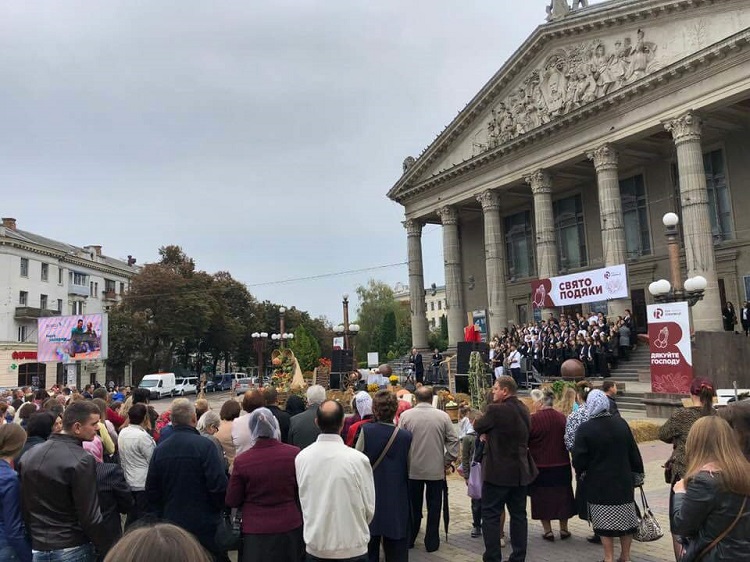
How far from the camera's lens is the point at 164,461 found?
4992 mm

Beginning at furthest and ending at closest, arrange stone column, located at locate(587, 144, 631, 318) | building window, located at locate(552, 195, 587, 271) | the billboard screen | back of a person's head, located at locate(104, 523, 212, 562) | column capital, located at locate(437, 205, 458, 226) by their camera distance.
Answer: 1. column capital, located at locate(437, 205, 458, 226)
2. the billboard screen
3. building window, located at locate(552, 195, 587, 271)
4. stone column, located at locate(587, 144, 631, 318)
5. back of a person's head, located at locate(104, 523, 212, 562)

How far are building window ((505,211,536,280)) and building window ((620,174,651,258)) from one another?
7246mm

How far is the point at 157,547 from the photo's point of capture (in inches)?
61.6

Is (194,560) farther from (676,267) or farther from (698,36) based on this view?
(698,36)

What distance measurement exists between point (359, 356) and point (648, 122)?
47.5 metres

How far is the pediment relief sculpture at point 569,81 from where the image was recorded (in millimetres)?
27984

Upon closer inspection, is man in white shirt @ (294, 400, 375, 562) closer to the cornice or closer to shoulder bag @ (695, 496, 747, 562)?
shoulder bag @ (695, 496, 747, 562)

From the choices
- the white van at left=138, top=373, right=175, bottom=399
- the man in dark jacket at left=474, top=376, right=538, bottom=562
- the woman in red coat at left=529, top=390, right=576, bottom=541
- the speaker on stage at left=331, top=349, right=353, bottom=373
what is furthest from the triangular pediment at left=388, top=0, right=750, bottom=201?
the white van at left=138, top=373, right=175, bottom=399

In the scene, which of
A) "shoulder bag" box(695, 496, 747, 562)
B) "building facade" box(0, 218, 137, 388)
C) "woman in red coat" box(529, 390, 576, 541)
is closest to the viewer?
"shoulder bag" box(695, 496, 747, 562)

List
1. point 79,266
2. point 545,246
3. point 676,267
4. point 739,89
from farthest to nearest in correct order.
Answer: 1. point 79,266
2. point 545,246
3. point 739,89
4. point 676,267

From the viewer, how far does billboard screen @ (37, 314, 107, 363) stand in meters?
38.9

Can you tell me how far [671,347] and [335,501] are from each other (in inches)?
533

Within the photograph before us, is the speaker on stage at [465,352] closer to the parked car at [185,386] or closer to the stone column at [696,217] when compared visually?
the stone column at [696,217]

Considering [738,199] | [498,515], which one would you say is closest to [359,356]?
[738,199]
